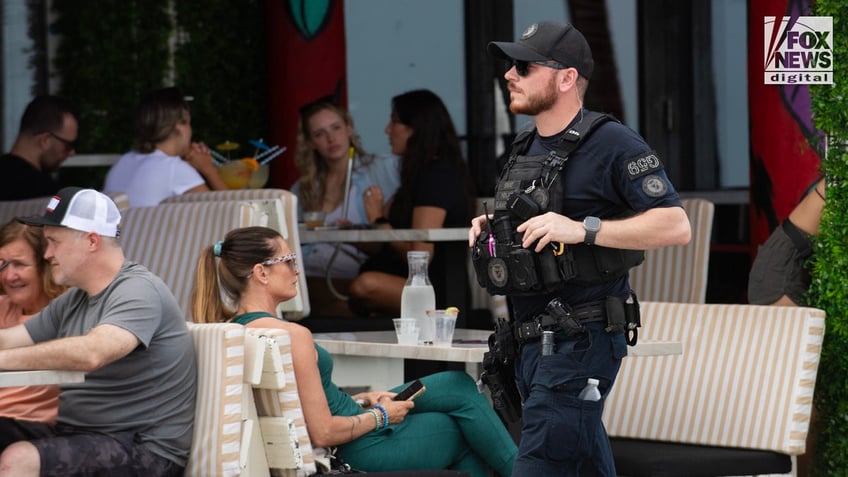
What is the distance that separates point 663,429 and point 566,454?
1.30m

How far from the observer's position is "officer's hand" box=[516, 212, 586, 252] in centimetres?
331

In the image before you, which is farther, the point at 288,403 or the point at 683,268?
the point at 683,268

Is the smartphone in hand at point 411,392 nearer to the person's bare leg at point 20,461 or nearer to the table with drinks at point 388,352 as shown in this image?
the table with drinks at point 388,352

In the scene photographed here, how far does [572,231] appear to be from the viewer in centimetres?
332

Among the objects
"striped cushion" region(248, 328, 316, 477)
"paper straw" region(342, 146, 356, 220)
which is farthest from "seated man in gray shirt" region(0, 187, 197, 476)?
"paper straw" region(342, 146, 356, 220)

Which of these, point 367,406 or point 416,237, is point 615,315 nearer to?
point 367,406

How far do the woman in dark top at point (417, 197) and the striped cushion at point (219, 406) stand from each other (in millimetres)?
2433

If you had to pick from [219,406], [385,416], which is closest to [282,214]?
[385,416]

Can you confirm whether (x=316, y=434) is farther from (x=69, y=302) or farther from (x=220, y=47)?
(x=220, y=47)

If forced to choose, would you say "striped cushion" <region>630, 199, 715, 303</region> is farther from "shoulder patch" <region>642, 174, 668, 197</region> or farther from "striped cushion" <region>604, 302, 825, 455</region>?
"shoulder patch" <region>642, 174, 668, 197</region>

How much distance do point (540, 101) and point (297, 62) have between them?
5.38 metres

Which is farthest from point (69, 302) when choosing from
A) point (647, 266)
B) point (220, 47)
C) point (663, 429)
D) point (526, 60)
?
point (220, 47)

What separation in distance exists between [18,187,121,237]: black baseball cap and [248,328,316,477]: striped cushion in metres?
0.48

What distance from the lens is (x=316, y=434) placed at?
3.99 metres
